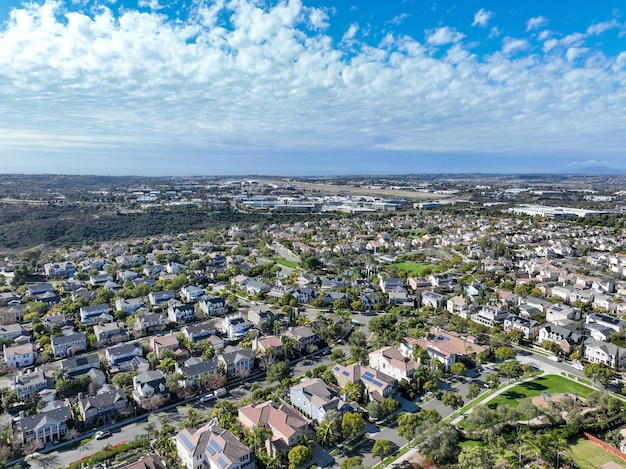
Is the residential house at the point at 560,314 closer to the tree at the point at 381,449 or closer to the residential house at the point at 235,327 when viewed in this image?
the tree at the point at 381,449

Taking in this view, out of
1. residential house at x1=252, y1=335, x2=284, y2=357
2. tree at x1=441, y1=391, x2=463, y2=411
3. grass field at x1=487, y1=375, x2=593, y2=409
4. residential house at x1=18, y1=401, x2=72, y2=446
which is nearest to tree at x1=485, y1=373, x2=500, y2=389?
grass field at x1=487, y1=375, x2=593, y2=409

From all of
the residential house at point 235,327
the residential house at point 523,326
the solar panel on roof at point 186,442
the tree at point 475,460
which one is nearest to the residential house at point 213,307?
the residential house at point 235,327

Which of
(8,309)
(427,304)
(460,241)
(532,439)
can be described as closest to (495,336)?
(427,304)

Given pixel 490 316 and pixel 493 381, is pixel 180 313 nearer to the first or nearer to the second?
pixel 493 381

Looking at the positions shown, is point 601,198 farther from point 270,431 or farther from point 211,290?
point 270,431

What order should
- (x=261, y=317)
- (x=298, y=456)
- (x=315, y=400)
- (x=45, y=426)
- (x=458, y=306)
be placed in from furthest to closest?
(x=458, y=306) < (x=261, y=317) < (x=315, y=400) < (x=45, y=426) < (x=298, y=456)

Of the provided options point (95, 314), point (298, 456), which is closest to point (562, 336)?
point (298, 456)

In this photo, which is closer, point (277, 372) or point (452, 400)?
point (452, 400)
